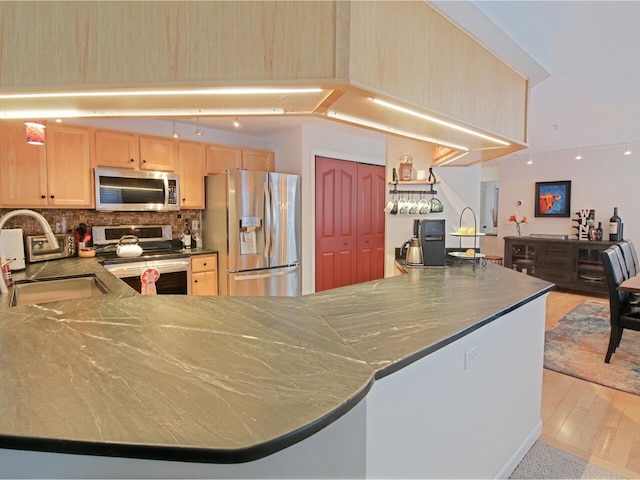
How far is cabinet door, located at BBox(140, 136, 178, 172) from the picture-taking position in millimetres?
3604

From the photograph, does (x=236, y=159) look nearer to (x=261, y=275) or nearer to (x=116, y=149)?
(x=116, y=149)

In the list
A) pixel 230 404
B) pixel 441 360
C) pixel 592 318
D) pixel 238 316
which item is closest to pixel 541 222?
pixel 592 318

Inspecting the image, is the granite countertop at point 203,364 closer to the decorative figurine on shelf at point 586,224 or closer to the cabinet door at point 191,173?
the cabinet door at point 191,173

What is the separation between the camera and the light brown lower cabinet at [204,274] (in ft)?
12.0

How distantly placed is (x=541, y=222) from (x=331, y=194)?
4078mm

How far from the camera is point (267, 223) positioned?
12.5 ft

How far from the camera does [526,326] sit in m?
1.79

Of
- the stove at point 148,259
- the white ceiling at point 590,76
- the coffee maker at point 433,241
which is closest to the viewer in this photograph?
the white ceiling at point 590,76

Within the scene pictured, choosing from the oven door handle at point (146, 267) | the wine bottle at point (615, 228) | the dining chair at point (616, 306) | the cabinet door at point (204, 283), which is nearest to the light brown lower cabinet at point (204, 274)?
the cabinet door at point (204, 283)

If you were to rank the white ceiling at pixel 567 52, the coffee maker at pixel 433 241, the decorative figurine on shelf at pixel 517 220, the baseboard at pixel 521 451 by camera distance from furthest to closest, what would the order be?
the decorative figurine on shelf at pixel 517 220 < the coffee maker at pixel 433 241 < the baseboard at pixel 521 451 < the white ceiling at pixel 567 52

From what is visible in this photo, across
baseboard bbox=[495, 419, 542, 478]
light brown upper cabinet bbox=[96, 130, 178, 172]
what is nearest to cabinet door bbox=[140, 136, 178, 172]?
light brown upper cabinet bbox=[96, 130, 178, 172]

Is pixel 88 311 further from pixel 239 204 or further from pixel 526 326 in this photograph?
pixel 239 204

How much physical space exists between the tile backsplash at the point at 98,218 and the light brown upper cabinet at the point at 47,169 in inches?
10.2

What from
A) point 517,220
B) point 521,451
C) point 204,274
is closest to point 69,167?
point 204,274
